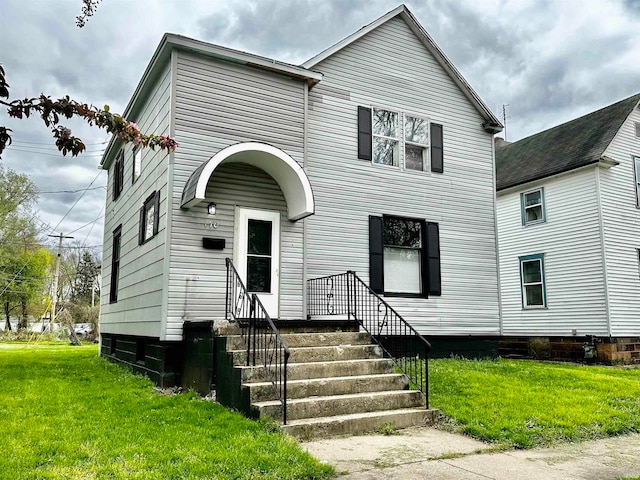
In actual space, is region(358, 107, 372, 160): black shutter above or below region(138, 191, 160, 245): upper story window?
above

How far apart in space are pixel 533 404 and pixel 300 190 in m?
4.72

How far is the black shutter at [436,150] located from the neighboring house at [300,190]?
0.04 metres

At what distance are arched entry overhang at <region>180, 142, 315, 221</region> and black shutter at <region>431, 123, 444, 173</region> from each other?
4.14m

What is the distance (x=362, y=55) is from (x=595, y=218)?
847 cm

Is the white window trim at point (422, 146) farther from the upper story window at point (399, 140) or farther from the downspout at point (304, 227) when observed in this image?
the downspout at point (304, 227)

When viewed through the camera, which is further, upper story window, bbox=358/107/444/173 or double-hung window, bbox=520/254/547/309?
double-hung window, bbox=520/254/547/309

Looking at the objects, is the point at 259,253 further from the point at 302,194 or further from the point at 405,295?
the point at 405,295

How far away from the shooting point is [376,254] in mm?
10758

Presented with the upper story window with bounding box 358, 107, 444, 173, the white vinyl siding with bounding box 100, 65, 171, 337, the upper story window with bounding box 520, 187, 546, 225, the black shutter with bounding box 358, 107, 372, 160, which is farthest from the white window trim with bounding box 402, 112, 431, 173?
the upper story window with bounding box 520, 187, 546, 225

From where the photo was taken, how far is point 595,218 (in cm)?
1505

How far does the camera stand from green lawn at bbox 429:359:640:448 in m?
5.92

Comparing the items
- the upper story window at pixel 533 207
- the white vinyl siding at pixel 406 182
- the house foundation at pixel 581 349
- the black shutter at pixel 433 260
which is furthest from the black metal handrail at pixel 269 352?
the upper story window at pixel 533 207

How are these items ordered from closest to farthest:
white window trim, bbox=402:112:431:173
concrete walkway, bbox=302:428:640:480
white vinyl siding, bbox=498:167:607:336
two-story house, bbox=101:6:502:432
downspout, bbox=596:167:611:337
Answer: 1. concrete walkway, bbox=302:428:640:480
2. two-story house, bbox=101:6:502:432
3. white window trim, bbox=402:112:431:173
4. downspout, bbox=596:167:611:337
5. white vinyl siding, bbox=498:167:607:336

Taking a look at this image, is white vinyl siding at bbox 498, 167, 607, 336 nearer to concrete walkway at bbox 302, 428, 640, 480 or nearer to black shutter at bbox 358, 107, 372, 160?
black shutter at bbox 358, 107, 372, 160
